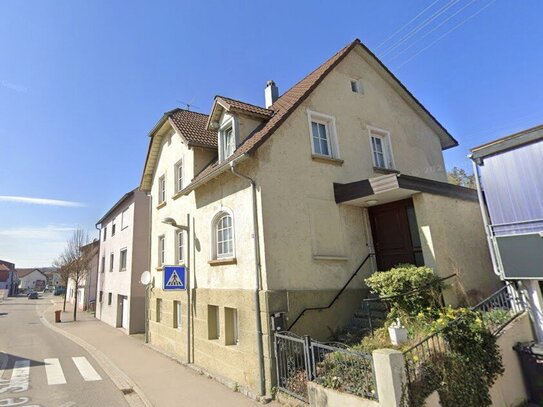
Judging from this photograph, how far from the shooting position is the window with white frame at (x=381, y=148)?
38.3 feet

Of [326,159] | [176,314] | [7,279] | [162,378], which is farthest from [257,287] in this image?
[7,279]

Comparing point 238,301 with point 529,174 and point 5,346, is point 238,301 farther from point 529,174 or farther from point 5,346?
point 5,346

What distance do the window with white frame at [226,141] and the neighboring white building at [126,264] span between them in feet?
39.3

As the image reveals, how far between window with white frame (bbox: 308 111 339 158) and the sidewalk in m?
6.98

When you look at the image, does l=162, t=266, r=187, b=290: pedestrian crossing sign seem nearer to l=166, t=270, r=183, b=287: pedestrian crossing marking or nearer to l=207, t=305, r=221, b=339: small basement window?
l=166, t=270, r=183, b=287: pedestrian crossing marking

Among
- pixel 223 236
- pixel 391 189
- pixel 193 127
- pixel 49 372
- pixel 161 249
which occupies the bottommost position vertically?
pixel 49 372

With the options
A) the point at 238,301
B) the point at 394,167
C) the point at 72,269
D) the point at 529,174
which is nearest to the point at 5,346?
the point at 238,301

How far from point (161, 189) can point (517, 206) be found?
13598 mm

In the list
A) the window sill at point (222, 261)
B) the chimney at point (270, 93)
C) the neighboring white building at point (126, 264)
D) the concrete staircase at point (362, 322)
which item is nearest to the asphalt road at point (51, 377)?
the neighboring white building at point (126, 264)

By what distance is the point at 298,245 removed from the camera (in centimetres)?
857

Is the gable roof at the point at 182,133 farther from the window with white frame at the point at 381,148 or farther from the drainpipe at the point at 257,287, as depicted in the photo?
the window with white frame at the point at 381,148

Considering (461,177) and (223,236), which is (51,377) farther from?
(461,177)

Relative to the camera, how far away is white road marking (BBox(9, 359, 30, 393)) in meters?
9.20

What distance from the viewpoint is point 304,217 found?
8.92m
